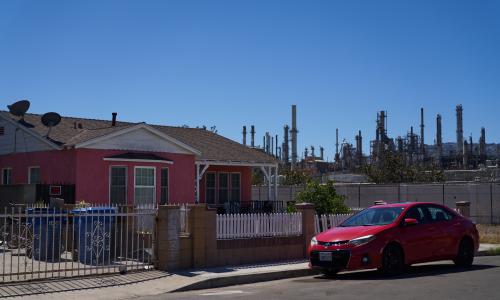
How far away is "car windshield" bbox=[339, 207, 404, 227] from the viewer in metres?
13.7

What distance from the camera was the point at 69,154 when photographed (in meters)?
22.0

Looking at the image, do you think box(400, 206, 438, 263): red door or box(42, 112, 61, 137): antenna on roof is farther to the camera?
box(42, 112, 61, 137): antenna on roof

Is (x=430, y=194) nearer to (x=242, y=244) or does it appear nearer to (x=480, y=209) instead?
(x=480, y=209)

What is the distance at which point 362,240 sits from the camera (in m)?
12.8

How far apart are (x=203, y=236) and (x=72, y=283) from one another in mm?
3309

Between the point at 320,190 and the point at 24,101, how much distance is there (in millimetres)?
11456

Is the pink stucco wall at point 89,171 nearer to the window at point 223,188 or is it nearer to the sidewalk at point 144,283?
the window at point 223,188

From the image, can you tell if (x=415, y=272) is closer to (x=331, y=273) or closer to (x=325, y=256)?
(x=331, y=273)

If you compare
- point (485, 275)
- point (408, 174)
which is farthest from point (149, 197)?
point (408, 174)

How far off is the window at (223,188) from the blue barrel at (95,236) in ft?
49.5

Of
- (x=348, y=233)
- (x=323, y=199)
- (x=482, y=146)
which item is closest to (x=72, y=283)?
(x=348, y=233)

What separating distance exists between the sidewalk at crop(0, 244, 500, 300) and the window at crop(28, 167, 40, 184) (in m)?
11.5

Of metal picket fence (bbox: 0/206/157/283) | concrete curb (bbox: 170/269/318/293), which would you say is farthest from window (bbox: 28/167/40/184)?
concrete curb (bbox: 170/269/318/293)

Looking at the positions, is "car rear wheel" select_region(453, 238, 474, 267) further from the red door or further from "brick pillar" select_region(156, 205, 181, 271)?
"brick pillar" select_region(156, 205, 181, 271)
